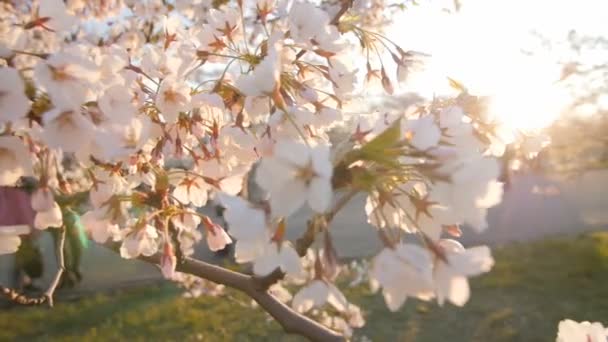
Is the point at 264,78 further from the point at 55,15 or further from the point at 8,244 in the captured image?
the point at 8,244

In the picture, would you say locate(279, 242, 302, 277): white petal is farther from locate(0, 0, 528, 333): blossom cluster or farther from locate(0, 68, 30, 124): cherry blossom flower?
locate(0, 68, 30, 124): cherry blossom flower

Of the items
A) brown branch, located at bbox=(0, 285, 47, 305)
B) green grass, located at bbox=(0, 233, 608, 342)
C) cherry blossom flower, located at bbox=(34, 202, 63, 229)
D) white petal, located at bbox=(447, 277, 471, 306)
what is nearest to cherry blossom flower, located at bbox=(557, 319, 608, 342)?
white petal, located at bbox=(447, 277, 471, 306)

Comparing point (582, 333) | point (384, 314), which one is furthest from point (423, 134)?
point (384, 314)

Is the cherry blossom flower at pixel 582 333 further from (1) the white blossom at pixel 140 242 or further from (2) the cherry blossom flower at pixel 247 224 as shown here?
(1) the white blossom at pixel 140 242

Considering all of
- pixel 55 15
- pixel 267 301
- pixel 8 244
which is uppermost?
pixel 55 15

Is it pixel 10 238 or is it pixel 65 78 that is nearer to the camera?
pixel 65 78

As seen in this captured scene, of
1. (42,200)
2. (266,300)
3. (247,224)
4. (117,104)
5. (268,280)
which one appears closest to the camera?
(247,224)

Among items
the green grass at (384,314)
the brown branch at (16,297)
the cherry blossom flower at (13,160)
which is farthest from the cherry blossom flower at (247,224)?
the green grass at (384,314)
